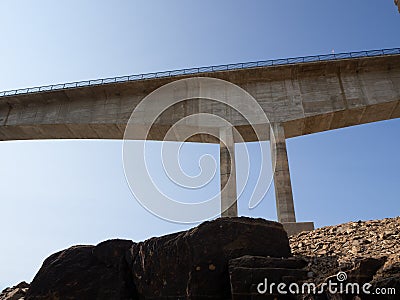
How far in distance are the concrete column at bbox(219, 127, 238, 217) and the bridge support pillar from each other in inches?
78.6

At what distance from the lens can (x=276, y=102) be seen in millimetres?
17578

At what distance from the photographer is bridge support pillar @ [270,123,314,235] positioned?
13656 mm

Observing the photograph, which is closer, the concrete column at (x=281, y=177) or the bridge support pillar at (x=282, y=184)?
the bridge support pillar at (x=282, y=184)

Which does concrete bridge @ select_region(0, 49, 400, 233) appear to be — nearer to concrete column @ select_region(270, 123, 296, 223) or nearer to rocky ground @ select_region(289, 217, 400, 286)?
concrete column @ select_region(270, 123, 296, 223)

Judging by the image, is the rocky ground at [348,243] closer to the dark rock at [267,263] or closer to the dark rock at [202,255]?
the dark rock at [267,263]

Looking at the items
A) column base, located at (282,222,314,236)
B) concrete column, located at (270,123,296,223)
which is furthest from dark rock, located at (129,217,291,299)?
concrete column, located at (270,123,296,223)

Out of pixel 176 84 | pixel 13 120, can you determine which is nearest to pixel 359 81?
pixel 176 84

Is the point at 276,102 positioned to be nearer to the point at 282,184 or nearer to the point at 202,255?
the point at 282,184

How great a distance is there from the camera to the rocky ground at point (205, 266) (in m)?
4.32

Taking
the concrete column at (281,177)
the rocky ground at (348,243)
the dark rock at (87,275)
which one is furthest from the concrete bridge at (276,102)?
the dark rock at (87,275)

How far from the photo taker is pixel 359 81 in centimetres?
1769

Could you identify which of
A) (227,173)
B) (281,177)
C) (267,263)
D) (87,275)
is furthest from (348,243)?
(227,173)

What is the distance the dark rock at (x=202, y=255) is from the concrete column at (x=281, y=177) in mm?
9297

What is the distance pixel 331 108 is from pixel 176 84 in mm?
8430
